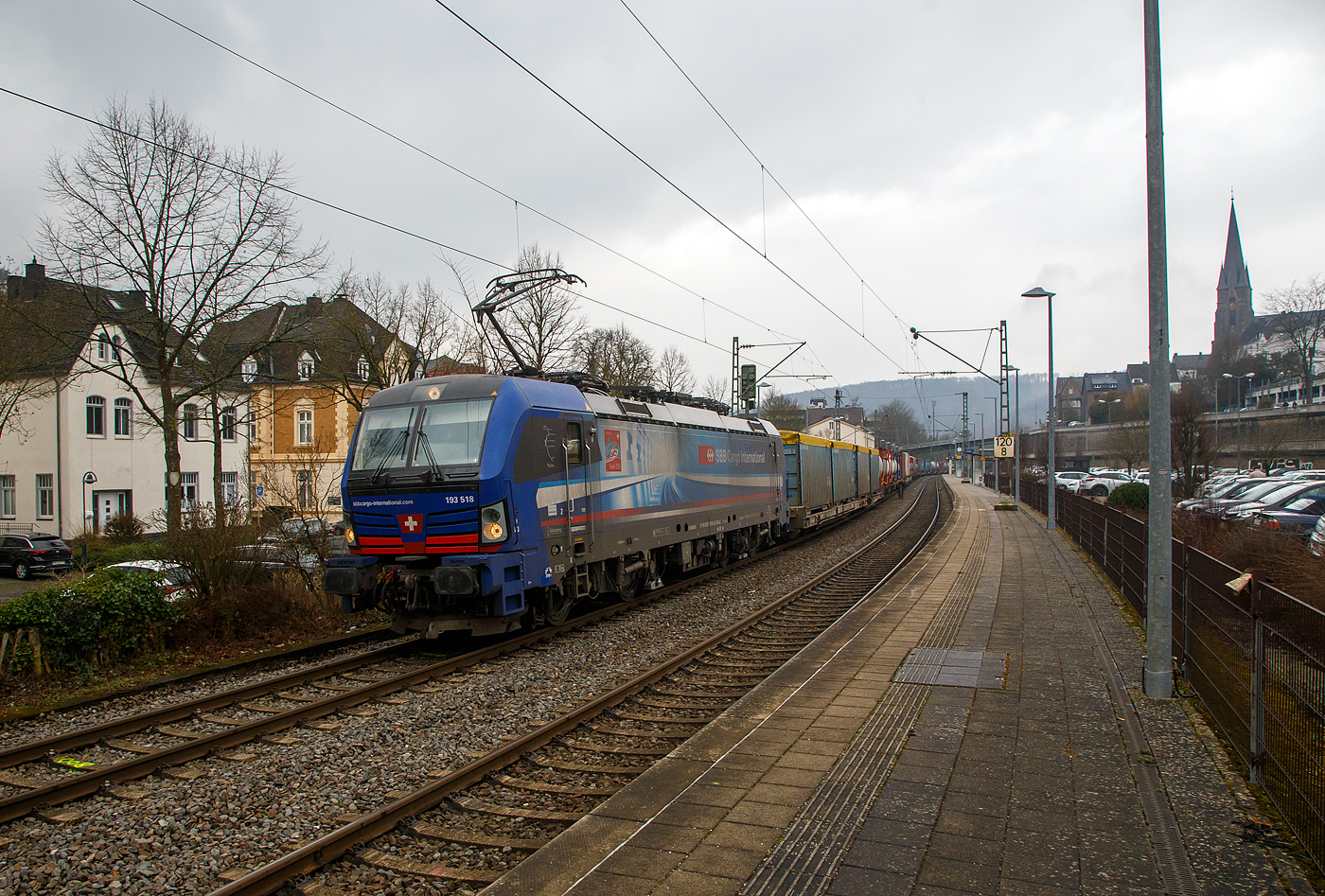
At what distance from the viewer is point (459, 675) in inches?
337

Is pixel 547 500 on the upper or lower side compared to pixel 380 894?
upper

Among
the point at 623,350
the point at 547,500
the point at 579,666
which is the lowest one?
the point at 579,666

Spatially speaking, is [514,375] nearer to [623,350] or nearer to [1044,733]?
[1044,733]

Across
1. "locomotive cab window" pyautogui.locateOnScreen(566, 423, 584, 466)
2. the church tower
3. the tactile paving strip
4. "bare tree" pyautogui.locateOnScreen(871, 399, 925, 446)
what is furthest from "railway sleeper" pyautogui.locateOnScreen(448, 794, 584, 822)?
the church tower

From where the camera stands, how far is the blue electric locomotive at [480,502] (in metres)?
9.07

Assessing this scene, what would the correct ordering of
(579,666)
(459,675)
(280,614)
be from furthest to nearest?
(280,614)
(579,666)
(459,675)

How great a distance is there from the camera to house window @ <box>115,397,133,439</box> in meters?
31.5

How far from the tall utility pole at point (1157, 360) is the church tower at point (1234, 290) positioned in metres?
108

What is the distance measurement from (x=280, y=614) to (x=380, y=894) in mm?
7940

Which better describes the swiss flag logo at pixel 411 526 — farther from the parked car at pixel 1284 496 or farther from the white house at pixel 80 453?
the white house at pixel 80 453

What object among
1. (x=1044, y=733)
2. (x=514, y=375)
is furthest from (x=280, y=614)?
(x=1044, y=733)

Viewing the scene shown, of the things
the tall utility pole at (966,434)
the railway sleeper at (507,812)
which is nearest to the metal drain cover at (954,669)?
the railway sleeper at (507,812)

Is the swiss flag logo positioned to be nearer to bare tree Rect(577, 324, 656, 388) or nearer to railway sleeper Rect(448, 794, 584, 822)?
railway sleeper Rect(448, 794, 584, 822)

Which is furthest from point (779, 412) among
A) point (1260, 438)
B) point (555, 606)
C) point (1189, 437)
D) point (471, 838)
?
point (471, 838)
